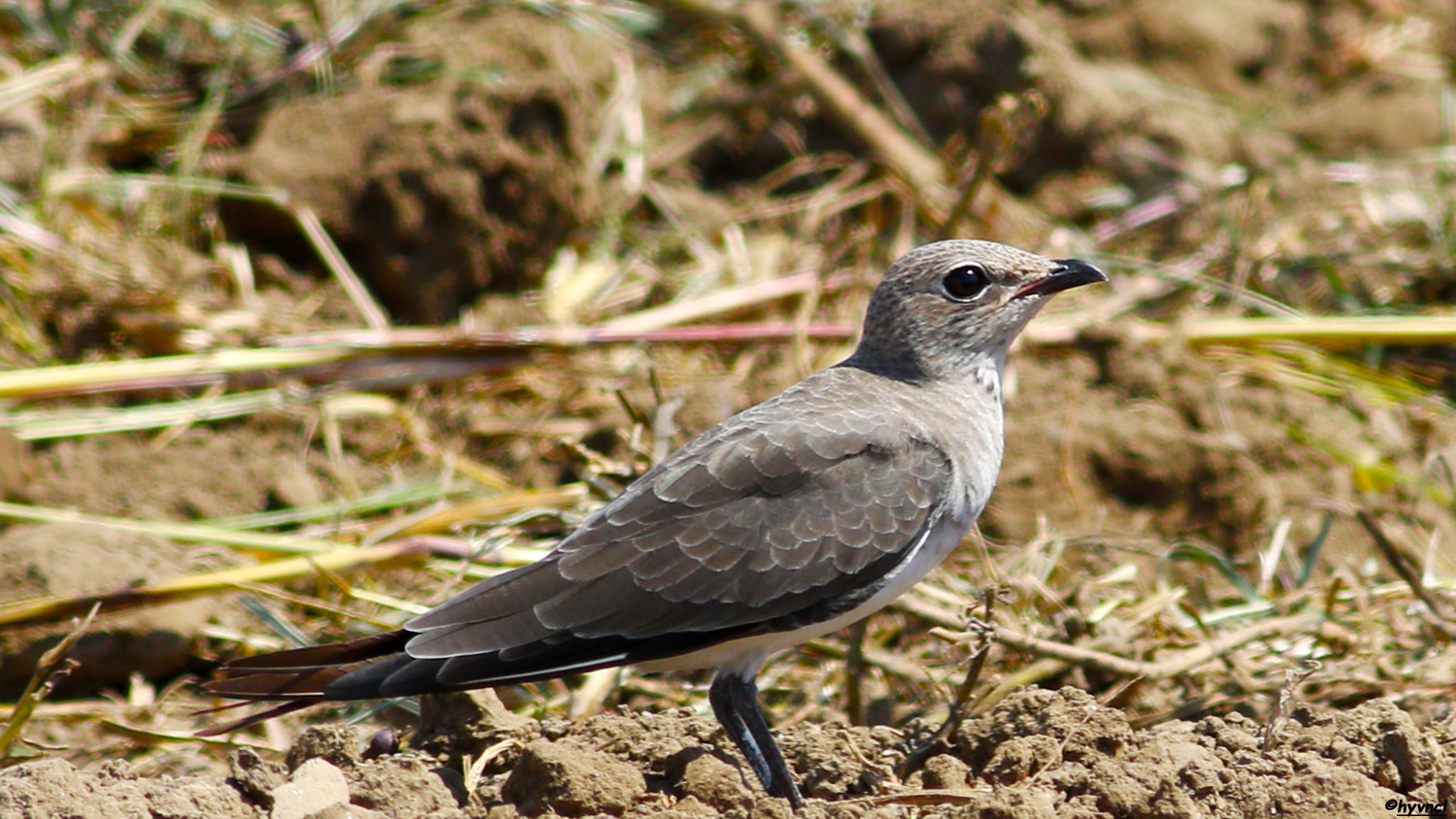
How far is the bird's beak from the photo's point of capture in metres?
4.95

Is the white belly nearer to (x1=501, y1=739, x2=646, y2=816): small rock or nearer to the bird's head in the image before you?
(x1=501, y1=739, x2=646, y2=816): small rock

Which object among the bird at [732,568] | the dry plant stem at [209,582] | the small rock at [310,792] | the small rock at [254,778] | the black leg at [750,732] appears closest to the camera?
the small rock at [310,792]

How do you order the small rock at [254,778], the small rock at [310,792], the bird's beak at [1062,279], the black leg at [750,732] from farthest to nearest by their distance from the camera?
the bird's beak at [1062,279]
the black leg at [750,732]
the small rock at [254,778]
the small rock at [310,792]

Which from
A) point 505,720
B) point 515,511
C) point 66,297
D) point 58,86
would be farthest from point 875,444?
point 58,86

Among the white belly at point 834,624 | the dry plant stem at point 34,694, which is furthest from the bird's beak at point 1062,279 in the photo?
the dry plant stem at point 34,694

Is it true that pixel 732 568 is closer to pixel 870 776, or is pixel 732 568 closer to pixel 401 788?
pixel 870 776

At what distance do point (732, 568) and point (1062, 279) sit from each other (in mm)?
1475

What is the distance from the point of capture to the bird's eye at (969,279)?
198 inches

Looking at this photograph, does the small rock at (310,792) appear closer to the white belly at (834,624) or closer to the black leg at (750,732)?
the white belly at (834,624)

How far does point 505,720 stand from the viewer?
457 cm

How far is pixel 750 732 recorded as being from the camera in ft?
14.6

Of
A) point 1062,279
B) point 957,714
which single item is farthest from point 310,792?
point 1062,279

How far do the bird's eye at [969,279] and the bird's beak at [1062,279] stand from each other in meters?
0.12

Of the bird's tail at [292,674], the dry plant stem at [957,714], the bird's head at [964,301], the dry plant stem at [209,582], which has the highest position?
the bird's head at [964,301]
